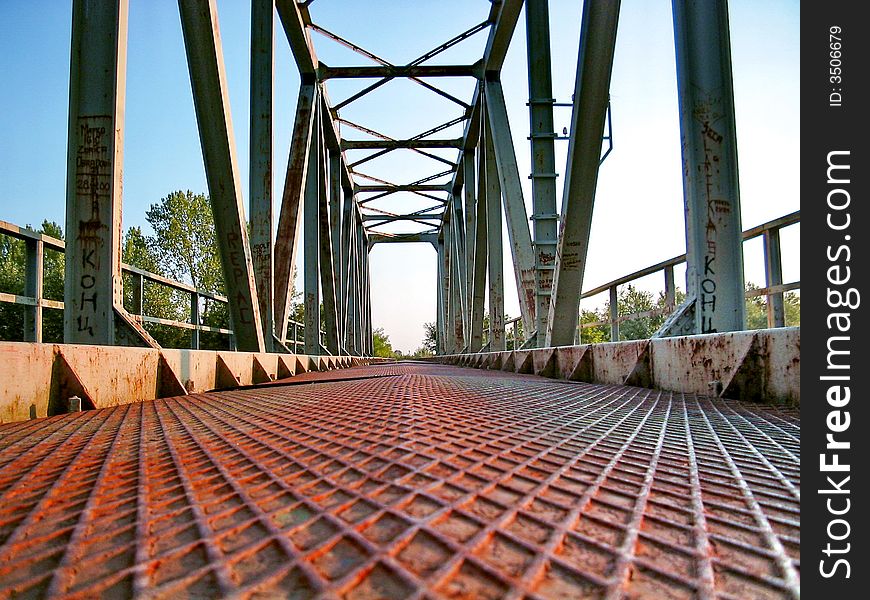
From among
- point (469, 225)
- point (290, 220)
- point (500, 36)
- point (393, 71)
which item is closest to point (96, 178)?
point (290, 220)

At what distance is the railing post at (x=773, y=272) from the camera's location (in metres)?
3.95

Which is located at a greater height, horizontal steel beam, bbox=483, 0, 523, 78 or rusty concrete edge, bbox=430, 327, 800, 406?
horizontal steel beam, bbox=483, 0, 523, 78

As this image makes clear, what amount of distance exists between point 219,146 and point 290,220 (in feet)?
10.3

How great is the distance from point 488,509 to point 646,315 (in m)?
5.08

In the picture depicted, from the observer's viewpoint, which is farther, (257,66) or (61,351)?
(257,66)

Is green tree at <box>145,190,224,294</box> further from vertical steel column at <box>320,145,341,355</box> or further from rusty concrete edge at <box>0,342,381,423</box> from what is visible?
rusty concrete edge at <box>0,342,381,423</box>

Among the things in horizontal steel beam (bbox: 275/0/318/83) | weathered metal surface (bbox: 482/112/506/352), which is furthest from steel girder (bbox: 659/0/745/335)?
horizontal steel beam (bbox: 275/0/318/83)

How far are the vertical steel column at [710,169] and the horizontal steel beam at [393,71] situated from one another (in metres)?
8.20

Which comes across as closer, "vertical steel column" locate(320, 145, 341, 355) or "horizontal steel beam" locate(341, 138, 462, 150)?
"vertical steel column" locate(320, 145, 341, 355)

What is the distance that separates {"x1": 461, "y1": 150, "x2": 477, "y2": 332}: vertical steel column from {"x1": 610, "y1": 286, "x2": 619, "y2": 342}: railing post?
5.51m

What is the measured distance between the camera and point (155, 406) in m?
2.17

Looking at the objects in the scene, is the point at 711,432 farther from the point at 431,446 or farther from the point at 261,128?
the point at 261,128

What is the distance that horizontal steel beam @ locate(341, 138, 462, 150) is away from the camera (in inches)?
554
